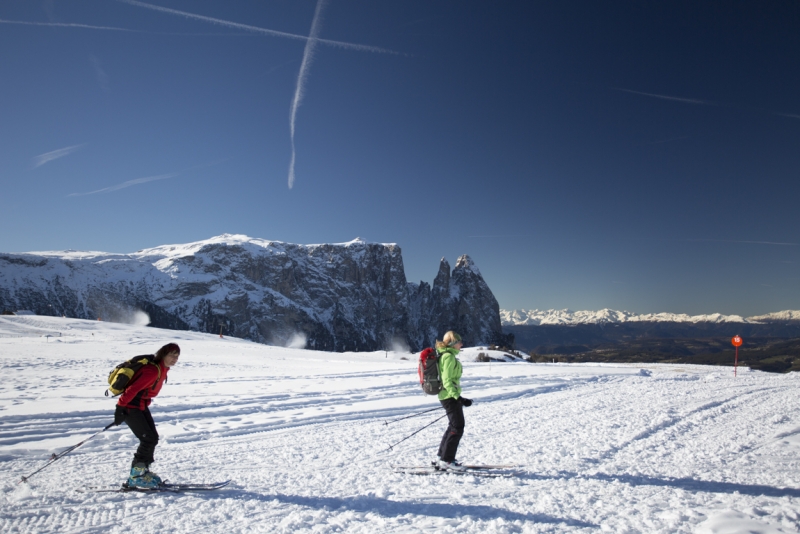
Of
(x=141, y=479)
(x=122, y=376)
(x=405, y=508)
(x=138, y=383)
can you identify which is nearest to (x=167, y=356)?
(x=138, y=383)

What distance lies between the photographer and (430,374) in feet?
18.3

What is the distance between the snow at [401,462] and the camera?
4.04 meters

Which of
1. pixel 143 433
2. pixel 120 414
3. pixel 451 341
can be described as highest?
pixel 451 341

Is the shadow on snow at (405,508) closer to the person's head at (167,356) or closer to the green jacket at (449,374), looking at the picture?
the green jacket at (449,374)

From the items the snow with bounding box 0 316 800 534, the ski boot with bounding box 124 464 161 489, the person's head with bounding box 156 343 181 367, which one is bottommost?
the snow with bounding box 0 316 800 534

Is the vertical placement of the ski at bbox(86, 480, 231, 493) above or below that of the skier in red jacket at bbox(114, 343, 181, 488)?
below

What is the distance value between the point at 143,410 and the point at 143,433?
0.90 ft

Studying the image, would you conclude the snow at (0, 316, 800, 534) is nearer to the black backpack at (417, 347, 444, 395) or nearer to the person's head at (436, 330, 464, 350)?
the black backpack at (417, 347, 444, 395)

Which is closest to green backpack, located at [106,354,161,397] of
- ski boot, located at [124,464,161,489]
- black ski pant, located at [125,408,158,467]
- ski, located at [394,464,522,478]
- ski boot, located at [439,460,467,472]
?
black ski pant, located at [125,408,158,467]

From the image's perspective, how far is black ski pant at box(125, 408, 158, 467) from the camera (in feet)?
15.4

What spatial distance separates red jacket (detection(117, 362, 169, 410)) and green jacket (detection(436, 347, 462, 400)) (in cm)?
358

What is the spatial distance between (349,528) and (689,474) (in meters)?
4.89

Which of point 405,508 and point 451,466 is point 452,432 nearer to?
point 451,466

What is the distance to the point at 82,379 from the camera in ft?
47.7
